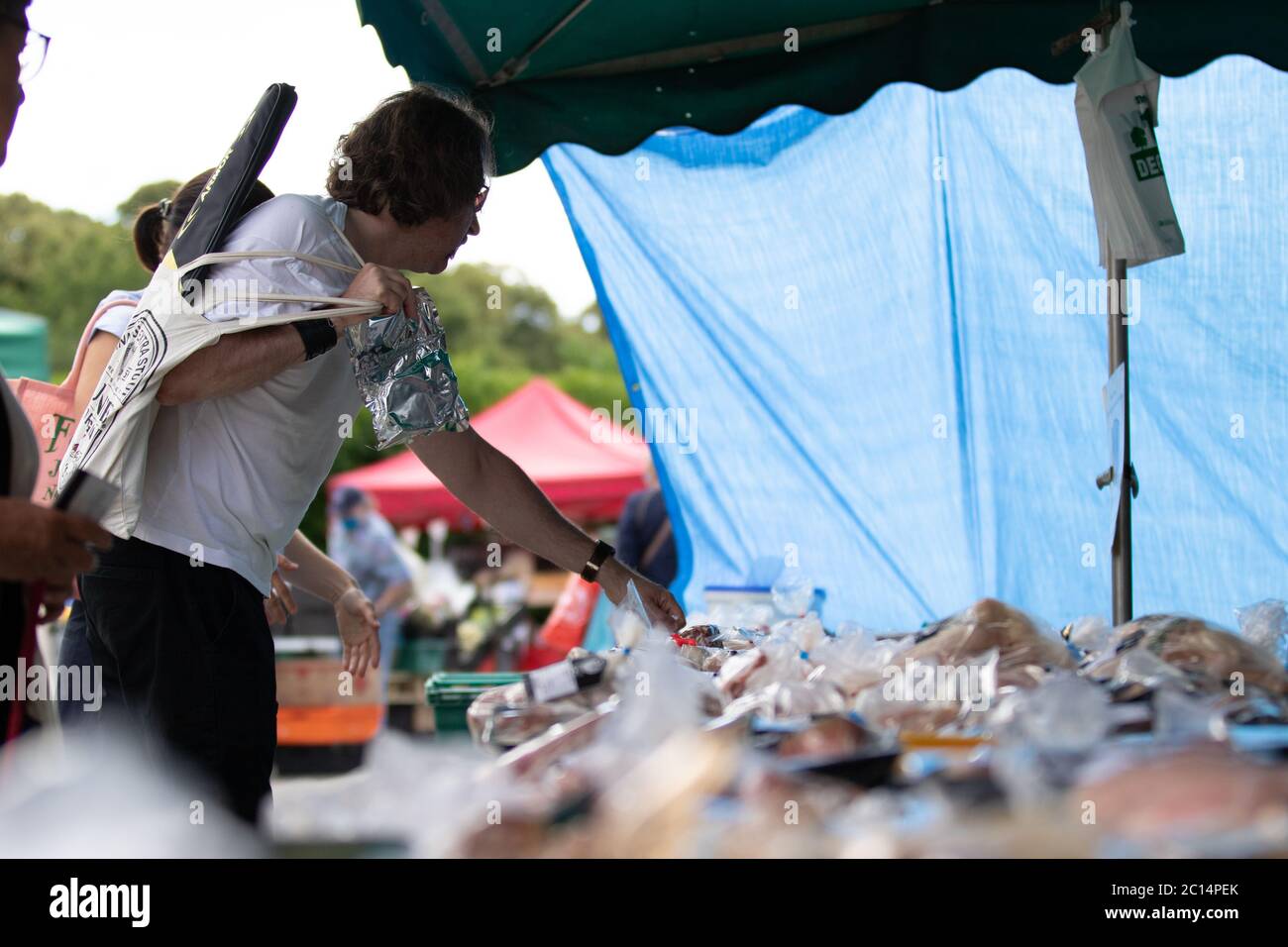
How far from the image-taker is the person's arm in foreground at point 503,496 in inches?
92.4

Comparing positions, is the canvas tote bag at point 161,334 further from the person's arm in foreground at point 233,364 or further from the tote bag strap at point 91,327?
the tote bag strap at point 91,327

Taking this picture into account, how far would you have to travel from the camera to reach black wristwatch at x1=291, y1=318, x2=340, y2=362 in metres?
1.77

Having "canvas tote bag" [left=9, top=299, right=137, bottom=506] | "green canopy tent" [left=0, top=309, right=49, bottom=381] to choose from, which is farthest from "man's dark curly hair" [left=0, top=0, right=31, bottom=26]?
"green canopy tent" [left=0, top=309, right=49, bottom=381]

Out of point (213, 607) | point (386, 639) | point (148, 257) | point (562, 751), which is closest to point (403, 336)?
point (213, 607)

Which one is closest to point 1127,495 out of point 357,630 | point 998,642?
point 998,642

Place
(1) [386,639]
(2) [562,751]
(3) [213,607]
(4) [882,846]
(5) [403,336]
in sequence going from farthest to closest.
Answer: (1) [386,639], (5) [403,336], (3) [213,607], (2) [562,751], (4) [882,846]

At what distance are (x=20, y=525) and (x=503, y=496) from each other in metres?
1.29

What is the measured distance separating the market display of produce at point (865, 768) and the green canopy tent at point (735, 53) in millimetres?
1584

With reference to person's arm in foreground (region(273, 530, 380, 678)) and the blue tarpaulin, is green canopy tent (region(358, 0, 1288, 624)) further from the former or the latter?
person's arm in foreground (region(273, 530, 380, 678))

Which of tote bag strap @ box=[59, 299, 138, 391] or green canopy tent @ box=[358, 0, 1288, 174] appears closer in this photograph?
tote bag strap @ box=[59, 299, 138, 391]

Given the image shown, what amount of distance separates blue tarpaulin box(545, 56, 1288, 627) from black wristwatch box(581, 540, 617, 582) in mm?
1335

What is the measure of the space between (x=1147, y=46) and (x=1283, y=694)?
6.72ft

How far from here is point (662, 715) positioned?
1.03m
